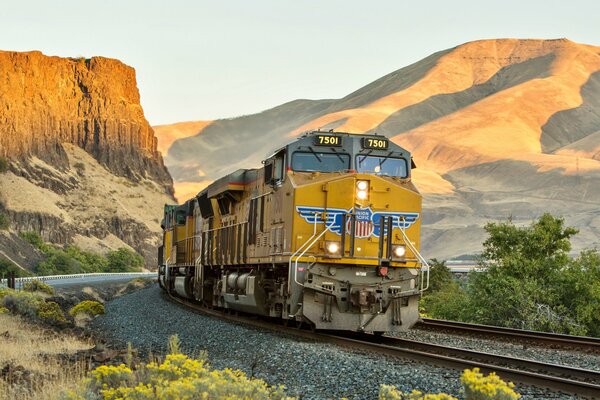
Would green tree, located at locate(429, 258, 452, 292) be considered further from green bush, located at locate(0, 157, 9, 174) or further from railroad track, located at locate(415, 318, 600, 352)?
green bush, located at locate(0, 157, 9, 174)

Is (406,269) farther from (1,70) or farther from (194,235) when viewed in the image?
(1,70)

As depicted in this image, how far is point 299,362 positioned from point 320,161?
19.2 ft

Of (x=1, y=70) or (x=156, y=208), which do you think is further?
(x=156, y=208)

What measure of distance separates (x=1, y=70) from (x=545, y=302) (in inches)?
4660

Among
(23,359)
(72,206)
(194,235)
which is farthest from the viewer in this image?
(72,206)

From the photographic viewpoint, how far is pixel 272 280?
774 inches

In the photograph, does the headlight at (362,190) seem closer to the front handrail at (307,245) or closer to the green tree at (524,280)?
the front handrail at (307,245)

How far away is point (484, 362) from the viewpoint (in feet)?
47.7

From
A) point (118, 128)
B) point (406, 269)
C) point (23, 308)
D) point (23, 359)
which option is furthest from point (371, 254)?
point (118, 128)

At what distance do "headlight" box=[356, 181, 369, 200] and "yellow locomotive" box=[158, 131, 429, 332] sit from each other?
0.8 inches

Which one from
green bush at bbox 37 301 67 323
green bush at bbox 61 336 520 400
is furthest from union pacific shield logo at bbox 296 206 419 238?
green bush at bbox 37 301 67 323

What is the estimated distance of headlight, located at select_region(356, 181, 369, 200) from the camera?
58.9 ft

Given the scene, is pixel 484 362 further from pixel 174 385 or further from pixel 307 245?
pixel 174 385

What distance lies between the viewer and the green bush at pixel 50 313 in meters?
26.4
